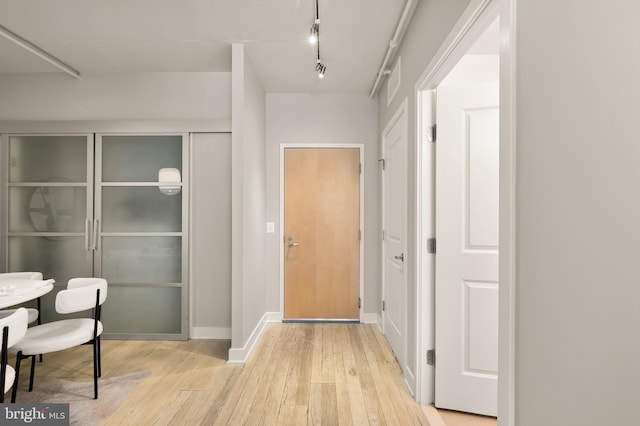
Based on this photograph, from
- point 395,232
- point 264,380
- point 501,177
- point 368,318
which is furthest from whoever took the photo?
point 368,318

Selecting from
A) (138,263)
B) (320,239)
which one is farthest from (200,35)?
(320,239)

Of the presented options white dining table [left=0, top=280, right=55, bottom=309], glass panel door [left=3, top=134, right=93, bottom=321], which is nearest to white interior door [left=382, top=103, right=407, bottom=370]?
white dining table [left=0, top=280, right=55, bottom=309]

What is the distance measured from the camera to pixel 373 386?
2.50 meters

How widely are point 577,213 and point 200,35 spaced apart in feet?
9.85

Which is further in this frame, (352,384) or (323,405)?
(352,384)

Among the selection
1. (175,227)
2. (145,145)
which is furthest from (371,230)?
(145,145)

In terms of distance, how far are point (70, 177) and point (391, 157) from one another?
3295mm

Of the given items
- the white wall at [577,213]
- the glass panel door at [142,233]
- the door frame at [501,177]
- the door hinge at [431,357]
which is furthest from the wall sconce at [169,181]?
the white wall at [577,213]

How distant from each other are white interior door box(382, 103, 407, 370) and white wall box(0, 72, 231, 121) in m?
1.85

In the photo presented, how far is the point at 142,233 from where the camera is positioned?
3.48 meters

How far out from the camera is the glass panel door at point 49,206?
11.4 ft

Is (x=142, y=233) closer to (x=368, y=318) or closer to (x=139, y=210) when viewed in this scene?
(x=139, y=210)

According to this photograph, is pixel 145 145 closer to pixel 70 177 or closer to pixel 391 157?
pixel 70 177

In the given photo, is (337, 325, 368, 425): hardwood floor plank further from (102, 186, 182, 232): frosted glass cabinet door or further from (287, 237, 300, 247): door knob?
(102, 186, 182, 232): frosted glass cabinet door
